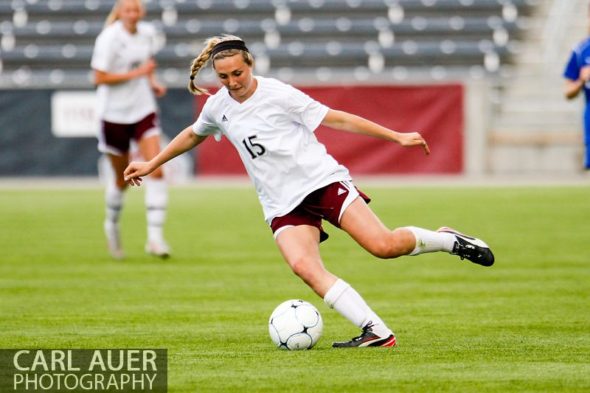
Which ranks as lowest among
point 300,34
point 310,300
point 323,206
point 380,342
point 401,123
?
point 401,123

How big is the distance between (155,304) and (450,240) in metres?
2.59

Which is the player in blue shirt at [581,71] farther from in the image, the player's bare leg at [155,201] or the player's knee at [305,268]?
the player's knee at [305,268]

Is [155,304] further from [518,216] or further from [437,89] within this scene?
[437,89]

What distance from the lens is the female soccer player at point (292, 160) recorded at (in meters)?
6.90

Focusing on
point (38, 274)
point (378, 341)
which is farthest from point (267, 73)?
point (378, 341)

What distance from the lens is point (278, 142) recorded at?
7.05 m

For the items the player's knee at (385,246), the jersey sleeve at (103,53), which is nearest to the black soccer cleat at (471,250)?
the player's knee at (385,246)

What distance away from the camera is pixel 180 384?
224 inches

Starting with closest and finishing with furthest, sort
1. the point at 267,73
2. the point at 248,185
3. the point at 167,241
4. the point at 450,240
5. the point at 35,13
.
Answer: the point at 450,240 < the point at 167,241 < the point at 248,185 < the point at 267,73 < the point at 35,13

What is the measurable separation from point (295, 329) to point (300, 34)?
2210cm

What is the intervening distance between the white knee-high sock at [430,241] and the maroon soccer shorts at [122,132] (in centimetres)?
548

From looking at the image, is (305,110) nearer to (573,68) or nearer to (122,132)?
(122,132)

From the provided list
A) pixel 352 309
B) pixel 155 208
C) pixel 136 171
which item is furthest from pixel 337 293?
pixel 155 208

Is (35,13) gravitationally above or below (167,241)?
above
